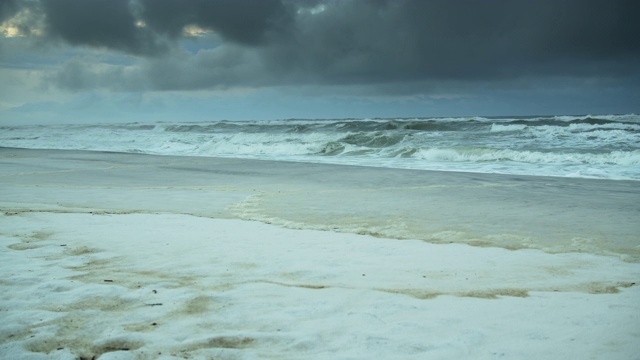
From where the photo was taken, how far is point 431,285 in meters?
3.66

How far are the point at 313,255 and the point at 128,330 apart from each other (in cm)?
198

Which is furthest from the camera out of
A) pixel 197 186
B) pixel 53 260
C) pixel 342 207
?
pixel 197 186

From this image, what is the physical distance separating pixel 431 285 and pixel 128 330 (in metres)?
2.15

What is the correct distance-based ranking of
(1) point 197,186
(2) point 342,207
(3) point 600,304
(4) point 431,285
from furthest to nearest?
1. (1) point 197,186
2. (2) point 342,207
3. (4) point 431,285
4. (3) point 600,304

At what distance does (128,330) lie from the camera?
2.85m

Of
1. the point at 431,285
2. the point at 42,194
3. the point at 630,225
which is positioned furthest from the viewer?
the point at 42,194

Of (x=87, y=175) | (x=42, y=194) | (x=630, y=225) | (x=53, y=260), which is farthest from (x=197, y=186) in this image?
(x=630, y=225)

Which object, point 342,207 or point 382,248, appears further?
point 342,207

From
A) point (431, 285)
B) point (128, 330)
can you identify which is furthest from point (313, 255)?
point (128, 330)

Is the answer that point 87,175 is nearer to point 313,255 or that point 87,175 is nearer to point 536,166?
point 313,255

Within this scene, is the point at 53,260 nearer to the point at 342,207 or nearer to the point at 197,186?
the point at 342,207

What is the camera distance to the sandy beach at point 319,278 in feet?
8.83

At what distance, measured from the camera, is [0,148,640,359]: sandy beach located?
2.69 meters

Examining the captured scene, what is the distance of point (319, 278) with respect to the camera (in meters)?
3.82
